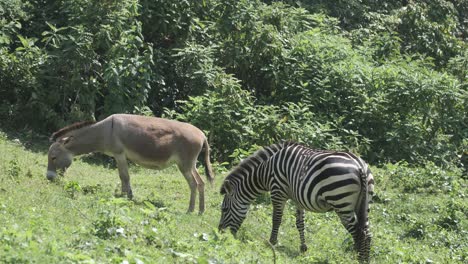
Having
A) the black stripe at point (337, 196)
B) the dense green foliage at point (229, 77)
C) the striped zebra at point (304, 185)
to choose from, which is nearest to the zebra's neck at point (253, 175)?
the striped zebra at point (304, 185)

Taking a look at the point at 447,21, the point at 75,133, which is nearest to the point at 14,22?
the point at 75,133

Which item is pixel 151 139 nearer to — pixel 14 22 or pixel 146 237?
pixel 146 237

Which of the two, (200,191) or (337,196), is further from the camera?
(200,191)

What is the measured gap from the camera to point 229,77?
1795 centimetres

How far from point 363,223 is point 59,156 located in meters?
5.25

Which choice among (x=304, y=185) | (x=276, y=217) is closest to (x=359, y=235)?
(x=304, y=185)

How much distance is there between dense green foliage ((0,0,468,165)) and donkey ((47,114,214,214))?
123 inches

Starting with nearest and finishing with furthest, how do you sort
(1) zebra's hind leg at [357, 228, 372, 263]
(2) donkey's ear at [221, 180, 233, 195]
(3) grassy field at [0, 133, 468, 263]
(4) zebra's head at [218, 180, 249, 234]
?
(3) grassy field at [0, 133, 468, 263], (1) zebra's hind leg at [357, 228, 372, 263], (4) zebra's head at [218, 180, 249, 234], (2) donkey's ear at [221, 180, 233, 195]

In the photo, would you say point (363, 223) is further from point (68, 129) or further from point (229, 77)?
point (229, 77)

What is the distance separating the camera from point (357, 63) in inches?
792

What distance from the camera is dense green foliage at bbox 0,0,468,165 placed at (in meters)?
16.8

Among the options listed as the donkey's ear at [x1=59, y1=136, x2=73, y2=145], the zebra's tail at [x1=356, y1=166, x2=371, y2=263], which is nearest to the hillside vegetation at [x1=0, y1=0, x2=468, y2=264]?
the zebra's tail at [x1=356, y1=166, x2=371, y2=263]

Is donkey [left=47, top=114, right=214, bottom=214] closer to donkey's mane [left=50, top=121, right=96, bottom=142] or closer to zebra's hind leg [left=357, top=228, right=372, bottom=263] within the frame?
donkey's mane [left=50, top=121, right=96, bottom=142]

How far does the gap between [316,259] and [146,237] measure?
2.85 m
